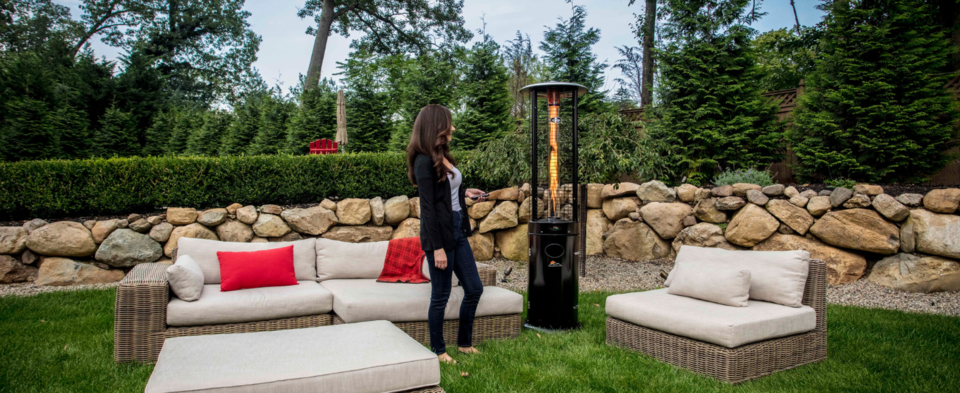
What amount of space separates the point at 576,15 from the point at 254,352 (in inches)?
243

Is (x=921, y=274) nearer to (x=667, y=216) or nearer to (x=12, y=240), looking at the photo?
(x=667, y=216)

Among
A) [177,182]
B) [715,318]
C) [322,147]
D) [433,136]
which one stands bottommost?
[715,318]

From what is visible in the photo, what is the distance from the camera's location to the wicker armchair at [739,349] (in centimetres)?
261

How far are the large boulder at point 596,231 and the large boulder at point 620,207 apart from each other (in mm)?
122

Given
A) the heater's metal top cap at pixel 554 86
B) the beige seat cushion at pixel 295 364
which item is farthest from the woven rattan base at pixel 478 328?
the heater's metal top cap at pixel 554 86

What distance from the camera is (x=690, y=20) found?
21.9ft


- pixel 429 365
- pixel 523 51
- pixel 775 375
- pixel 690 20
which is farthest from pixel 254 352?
pixel 523 51

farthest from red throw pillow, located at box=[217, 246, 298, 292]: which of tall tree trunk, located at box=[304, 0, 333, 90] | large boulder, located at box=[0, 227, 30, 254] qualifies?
tall tree trunk, located at box=[304, 0, 333, 90]

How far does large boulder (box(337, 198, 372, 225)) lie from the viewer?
5.64 meters

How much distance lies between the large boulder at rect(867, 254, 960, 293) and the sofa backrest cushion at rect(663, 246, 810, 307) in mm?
2628

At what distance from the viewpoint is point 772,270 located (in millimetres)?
3006

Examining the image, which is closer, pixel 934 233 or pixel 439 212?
pixel 439 212

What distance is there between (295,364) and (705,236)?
4.88 m

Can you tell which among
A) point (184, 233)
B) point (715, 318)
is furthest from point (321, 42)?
point (715, 318)
